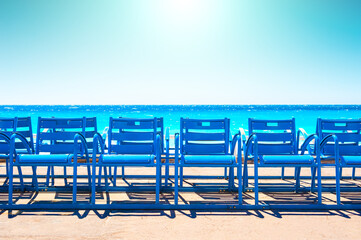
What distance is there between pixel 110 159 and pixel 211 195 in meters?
1.51

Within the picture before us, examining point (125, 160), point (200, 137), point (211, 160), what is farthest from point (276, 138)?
point (125, 160)

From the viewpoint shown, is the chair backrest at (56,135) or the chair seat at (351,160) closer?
the chair seat at (351,160)

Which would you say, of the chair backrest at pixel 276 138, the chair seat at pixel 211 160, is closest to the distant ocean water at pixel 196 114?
the chair backrest at pixel 276 138

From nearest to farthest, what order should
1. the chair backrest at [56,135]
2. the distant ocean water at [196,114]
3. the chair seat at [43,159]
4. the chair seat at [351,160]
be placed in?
the chair seat at [43,159] → the chair seat at [351,160] → the chair backrest at [56,135] → the distant ocean water at [196,114]

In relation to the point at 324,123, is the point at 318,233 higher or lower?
lower

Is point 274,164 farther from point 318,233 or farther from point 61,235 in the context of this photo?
point 61,235

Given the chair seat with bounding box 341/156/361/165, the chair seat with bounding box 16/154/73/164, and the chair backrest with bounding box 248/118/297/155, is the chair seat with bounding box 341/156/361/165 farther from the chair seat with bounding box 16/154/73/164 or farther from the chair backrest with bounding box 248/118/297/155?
the chair seat with bounding box 16/154/73/164

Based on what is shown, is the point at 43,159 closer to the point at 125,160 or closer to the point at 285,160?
the point at 125,160

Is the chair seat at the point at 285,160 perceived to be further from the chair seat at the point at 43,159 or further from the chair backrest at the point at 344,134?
the chair seat at the point at 43,159

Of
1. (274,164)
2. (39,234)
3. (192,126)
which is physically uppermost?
(192,126)

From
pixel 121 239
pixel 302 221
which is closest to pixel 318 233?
pixel 302 221

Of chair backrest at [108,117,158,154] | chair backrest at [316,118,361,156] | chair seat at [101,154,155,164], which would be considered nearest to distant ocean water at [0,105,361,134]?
chair backrest at [316,118,361,156]

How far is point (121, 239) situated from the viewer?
9.73 ft

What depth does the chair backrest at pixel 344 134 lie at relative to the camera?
14.6 feet
